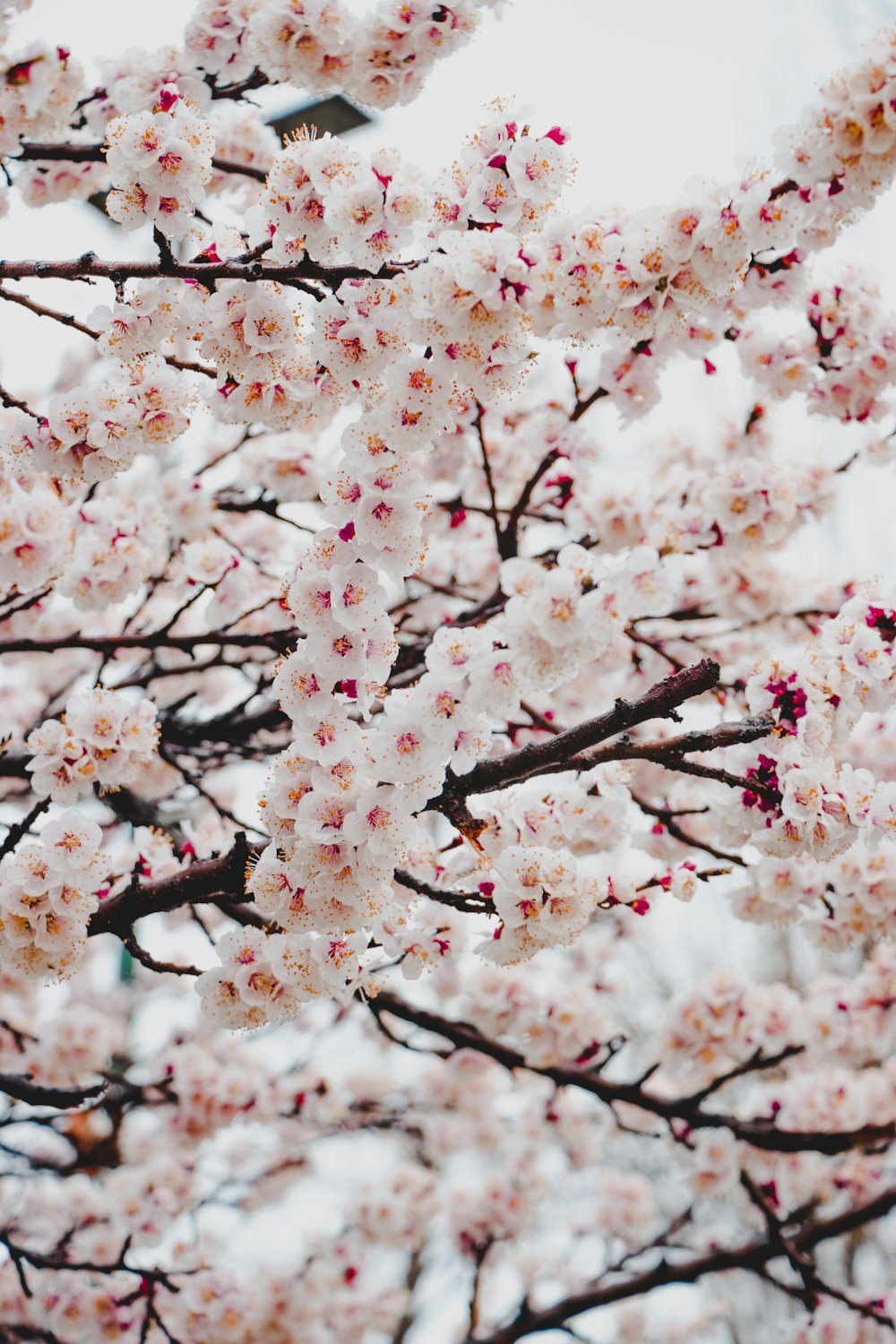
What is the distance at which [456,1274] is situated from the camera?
1062cm

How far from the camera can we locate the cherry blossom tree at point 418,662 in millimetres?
1690

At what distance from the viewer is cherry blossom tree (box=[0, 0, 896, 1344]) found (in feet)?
5.55

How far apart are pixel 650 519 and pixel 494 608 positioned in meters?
1.06

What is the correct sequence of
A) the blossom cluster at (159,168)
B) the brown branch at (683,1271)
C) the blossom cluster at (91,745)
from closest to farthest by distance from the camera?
the blossom cluster at (159,168) → the blossom cluster at (91,745) → the brown branch at (683,1271)

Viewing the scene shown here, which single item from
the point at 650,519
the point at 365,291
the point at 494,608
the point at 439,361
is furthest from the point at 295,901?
the point at 650,519

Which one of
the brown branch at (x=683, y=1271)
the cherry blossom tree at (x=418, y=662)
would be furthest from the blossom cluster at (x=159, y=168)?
the brown branch at (x=683, y=1271)

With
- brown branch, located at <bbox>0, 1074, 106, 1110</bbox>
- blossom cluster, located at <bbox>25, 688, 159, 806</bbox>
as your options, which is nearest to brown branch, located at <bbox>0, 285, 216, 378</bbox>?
blossom cluster, located at <bbox>25, 688, 159, 806</bbox>

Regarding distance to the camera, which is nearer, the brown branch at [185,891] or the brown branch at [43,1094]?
the brown branch at [185,891]

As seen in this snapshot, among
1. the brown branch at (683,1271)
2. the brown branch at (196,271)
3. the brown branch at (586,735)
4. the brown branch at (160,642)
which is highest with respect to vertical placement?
the brown branch at (160,642)

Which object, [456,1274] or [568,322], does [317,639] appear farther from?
[456,1274]

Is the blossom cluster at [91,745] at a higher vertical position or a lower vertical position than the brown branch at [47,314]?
lower

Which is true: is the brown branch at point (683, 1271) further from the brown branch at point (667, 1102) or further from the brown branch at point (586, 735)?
the brown branch at point (586, 735)

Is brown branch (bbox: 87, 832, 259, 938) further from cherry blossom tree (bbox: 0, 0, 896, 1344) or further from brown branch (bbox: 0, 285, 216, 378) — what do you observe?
brown branch (bbox: 0, 285, 216, 378)

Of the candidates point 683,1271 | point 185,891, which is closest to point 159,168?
point 185,891
